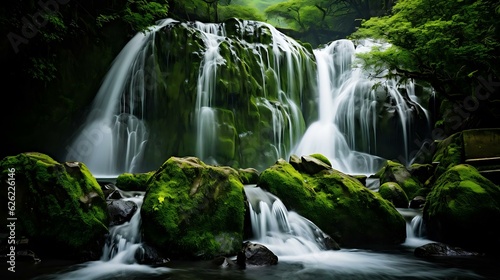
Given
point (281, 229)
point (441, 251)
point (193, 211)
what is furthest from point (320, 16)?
point (193, 211)

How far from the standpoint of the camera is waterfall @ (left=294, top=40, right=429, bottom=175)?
1733cm

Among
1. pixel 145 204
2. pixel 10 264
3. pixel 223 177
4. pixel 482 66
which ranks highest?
pixel 482 66

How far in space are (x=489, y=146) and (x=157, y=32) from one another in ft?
48.6

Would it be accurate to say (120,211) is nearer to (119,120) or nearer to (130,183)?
(130,183)

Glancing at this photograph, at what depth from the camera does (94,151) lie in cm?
1484

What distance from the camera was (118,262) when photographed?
18.2ft

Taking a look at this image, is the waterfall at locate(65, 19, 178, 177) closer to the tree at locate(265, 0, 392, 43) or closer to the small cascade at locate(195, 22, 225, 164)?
the small cascade at locate(195, 22, 225, 164)

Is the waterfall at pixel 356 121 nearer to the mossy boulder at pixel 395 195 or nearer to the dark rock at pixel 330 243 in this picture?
the mossy boulder at pixel 395 195

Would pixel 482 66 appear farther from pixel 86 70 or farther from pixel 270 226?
pixel 86 70

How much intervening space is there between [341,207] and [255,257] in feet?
8.66

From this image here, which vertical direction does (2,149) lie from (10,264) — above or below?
above

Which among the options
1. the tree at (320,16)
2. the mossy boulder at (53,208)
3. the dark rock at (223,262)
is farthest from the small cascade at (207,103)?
the tree at (320,16)

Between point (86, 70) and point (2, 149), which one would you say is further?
point (86, 70)

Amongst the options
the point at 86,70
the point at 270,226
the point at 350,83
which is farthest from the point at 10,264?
the point at 350,83
